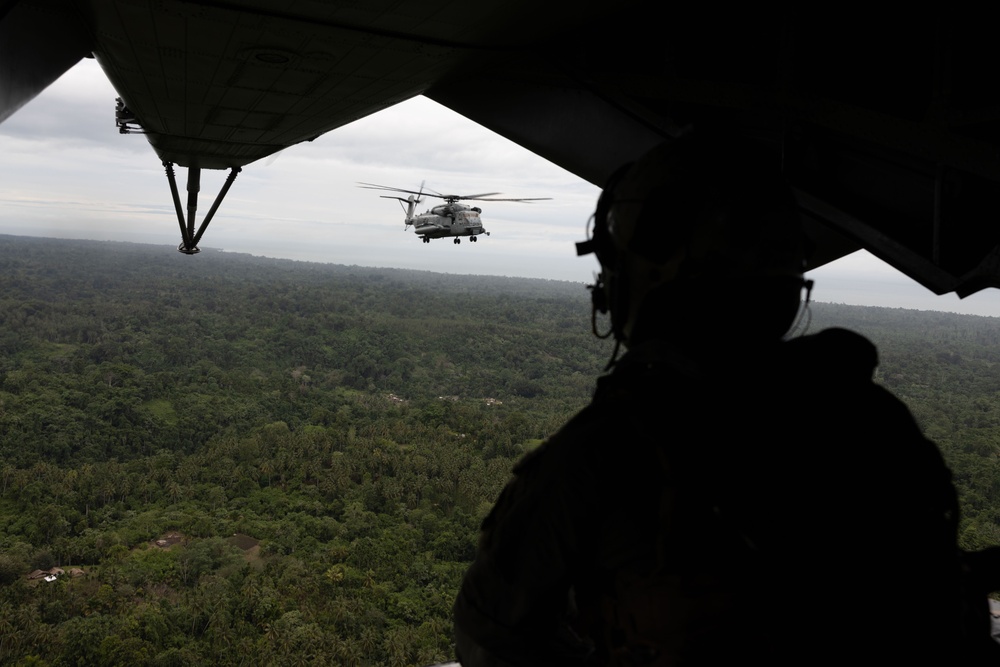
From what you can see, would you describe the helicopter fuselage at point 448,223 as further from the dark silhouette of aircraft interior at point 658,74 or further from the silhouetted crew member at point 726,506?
the silhouetted crew member at point 726,506

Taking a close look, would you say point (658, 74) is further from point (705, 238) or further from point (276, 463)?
point (276, 463)

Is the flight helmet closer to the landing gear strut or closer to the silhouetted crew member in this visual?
the silhouetted crew member

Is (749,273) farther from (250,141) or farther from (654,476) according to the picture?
(250,141)

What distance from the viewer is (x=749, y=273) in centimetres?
121

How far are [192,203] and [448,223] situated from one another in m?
21.1

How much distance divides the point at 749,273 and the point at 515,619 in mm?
714

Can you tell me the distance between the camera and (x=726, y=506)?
97 centimetres

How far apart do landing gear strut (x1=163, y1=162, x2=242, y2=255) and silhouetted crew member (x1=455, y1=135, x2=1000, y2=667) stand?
25.6 feet

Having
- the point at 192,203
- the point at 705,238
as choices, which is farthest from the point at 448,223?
the point at 705,238

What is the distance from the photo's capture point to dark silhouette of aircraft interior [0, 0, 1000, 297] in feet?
7.50

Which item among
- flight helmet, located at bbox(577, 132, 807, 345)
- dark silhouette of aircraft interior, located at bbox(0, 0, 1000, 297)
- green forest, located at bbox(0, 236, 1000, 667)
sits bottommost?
green forest, located at bbox(0, 236, 1000, 667)

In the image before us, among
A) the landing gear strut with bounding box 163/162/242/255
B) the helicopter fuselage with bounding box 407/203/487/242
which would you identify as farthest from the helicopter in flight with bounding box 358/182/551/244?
the landing gear strut with bounding box 163/162/242/255

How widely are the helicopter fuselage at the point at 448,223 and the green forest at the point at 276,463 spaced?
385 inches

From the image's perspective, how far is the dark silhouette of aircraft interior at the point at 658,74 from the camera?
2287mm
